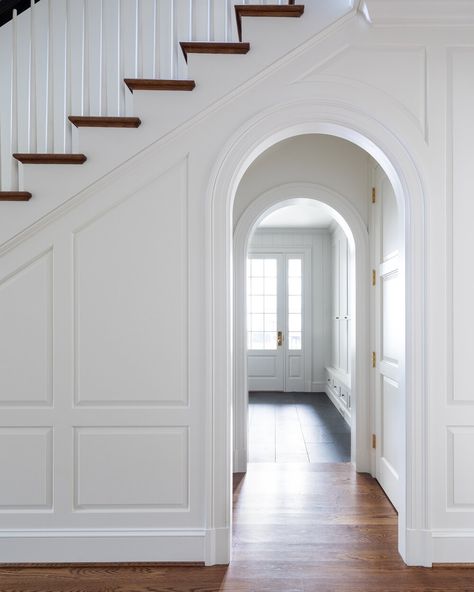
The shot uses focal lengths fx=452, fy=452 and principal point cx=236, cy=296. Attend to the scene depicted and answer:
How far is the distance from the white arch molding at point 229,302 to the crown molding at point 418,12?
44cm

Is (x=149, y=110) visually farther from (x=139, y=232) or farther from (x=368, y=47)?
(x=368, y=47)

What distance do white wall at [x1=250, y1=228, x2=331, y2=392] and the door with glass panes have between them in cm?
19

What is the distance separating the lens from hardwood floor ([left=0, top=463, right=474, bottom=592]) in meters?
2.11

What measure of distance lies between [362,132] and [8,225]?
1.86 m

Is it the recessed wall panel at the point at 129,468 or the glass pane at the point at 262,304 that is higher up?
the glass pane at the point at 262,304

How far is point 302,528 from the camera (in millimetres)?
2678

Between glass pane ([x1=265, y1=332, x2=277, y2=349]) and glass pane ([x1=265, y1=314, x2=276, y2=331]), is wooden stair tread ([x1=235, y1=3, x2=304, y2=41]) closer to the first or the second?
glass pane ([x1=265, y1=314, x2=276, y2=331])

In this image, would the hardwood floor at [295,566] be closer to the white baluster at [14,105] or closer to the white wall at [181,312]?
the white wall at [181,312]

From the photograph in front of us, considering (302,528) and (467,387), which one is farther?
(302,528)

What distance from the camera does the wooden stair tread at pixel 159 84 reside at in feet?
7.41

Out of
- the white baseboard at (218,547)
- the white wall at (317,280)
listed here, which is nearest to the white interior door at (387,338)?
the white baseboard at (218,547)

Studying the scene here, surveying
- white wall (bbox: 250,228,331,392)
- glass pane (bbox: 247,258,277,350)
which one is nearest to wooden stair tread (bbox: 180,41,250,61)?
white wall (bbox: 250,228,331,392)

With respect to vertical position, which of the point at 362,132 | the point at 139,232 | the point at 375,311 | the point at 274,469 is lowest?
the point at 274,469

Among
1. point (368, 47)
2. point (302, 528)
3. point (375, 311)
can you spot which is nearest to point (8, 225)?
point (368, 47)
